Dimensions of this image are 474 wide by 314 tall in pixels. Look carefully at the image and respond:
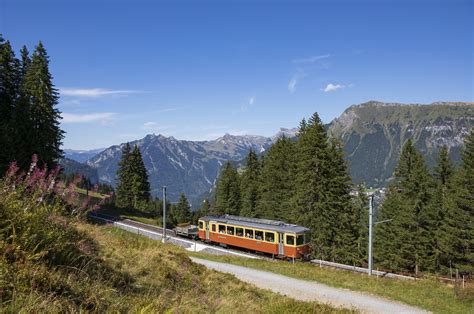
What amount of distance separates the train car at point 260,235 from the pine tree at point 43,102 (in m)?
18.7

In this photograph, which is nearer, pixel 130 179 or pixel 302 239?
pixel 302 239

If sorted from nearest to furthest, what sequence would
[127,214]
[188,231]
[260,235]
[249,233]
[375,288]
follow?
[375,288]
[260,235]
[249,233]
[188,231]
[127,214]

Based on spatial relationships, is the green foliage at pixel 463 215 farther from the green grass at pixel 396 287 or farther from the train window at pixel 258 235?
the train window at pixel 258 235

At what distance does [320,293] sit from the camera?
16547 mm

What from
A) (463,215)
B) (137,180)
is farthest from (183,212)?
(463,215)

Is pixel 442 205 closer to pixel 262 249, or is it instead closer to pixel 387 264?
pixel 387 264

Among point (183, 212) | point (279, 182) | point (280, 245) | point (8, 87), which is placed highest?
point (8, 87)

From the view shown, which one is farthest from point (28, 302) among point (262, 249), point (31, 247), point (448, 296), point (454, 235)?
point (454, 235)

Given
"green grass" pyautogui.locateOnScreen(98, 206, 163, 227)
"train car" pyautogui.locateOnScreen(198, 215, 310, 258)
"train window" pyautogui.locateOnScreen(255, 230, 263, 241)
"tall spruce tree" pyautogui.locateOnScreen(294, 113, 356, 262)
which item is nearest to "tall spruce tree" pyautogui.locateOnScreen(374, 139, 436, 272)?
"tall spruce tree" pyautogui.locateOnScreen(294, 113, 356, 262)

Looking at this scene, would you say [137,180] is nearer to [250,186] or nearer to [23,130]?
[250,186]

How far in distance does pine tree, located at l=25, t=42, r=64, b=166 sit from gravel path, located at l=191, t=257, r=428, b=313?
2697 centimetres

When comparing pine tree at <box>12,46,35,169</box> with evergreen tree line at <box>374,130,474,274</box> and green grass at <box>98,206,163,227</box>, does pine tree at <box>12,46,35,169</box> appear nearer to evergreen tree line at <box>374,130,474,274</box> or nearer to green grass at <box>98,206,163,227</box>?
green grass at <box>98,206,163,227</box>

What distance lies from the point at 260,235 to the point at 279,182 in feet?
58.9

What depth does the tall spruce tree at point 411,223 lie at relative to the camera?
3594 centimetres
